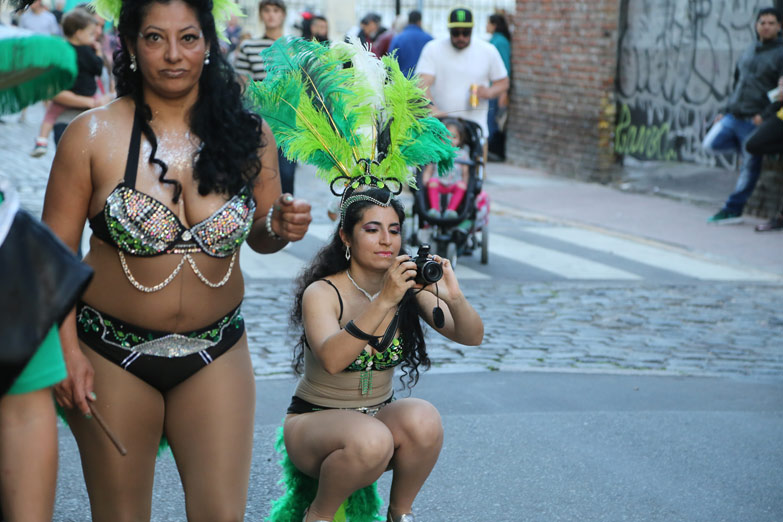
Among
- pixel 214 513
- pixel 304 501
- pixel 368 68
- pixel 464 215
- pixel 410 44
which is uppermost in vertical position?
pixel 368 68

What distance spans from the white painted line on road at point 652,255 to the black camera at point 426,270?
5.79m

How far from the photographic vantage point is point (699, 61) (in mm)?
12906

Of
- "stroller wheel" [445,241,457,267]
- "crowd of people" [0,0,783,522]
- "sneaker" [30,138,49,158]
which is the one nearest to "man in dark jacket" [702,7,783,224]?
"stroller wheel" [445,241,457,267]

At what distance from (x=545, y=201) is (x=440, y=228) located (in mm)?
4344

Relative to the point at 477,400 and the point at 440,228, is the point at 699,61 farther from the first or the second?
the point at 477,400

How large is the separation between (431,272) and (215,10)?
3.43ft

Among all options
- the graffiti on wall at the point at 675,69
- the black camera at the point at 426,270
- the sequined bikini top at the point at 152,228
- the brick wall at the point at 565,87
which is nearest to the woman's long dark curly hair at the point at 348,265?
the black camera at the point at 426,270

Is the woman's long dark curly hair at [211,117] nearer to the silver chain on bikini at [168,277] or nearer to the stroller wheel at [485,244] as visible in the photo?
the silver chain on bikini at [168,277]

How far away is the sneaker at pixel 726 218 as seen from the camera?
11.4 metres

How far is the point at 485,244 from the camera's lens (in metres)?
9.10

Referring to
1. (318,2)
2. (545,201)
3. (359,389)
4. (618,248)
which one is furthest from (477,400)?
(318,2)

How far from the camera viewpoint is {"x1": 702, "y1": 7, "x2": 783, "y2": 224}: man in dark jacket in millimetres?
10844

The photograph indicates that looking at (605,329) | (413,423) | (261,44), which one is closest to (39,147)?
(261,44)

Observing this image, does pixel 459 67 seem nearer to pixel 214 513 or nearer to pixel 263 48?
pixel 263 48
